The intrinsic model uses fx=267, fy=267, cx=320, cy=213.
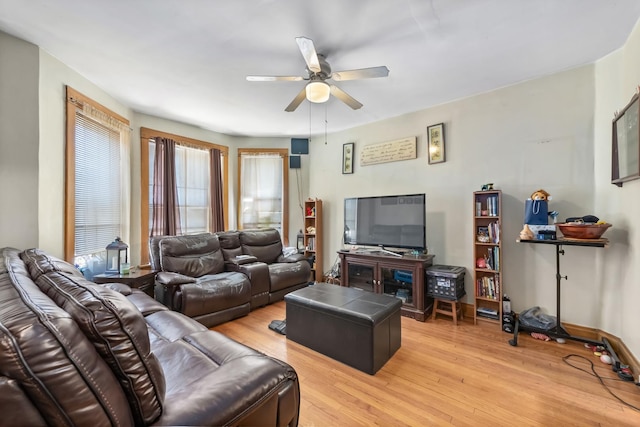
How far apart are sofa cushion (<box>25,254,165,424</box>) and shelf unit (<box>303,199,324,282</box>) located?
3.59 meters

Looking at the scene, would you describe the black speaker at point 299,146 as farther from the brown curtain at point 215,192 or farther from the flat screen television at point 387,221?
the flat screen television at point 387,221

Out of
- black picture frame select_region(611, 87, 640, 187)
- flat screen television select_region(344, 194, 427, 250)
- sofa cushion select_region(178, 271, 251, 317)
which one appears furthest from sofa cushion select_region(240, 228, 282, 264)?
black picture frame select_region(611, 87, 640, 187)

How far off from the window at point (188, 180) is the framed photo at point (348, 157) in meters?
2.09

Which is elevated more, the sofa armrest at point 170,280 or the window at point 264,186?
the window at point 264,186

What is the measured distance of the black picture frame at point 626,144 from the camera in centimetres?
183

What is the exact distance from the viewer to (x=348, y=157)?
14.4ft

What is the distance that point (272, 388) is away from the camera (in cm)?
109

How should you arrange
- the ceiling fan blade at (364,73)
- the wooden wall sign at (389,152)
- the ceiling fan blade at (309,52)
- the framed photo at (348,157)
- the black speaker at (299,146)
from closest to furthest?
1. the ceiling fan blade at (309,52)
2. the ceiling fan blade at (364,73)
3. the wooden wall sign at (389,152)
4. the framed photo at (348,157)
5. the black speaker at (299,146)

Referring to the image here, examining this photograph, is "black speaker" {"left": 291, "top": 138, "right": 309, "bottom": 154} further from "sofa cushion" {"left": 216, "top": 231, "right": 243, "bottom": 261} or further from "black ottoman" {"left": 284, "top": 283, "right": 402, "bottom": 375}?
"black ottoman" {"left": 284, "top": 283, "right": 402, "bottom": 375}

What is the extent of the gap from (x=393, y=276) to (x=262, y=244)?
2.02 meters

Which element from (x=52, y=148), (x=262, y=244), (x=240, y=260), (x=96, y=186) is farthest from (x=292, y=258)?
(x=52, y=148)

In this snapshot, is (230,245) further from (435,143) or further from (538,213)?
(538,213)

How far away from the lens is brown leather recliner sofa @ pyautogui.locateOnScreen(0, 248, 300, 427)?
66 cm

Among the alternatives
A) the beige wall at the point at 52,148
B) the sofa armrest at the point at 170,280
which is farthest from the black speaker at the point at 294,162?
the beige wall at the point at 52,148
